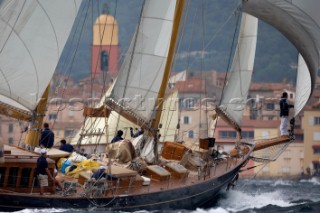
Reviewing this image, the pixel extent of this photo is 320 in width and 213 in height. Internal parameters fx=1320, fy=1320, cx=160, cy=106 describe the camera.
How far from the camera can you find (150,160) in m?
34.6

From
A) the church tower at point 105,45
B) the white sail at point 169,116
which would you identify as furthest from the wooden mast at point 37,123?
the church tower at point 105,45

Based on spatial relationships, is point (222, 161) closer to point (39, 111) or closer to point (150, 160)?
point (150, 160)

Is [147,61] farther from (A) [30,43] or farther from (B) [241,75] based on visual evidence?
(A) [30,43]

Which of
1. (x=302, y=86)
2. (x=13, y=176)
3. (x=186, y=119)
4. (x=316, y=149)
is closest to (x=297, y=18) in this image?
(x=302, y=86)

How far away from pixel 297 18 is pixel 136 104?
5069 millimetres

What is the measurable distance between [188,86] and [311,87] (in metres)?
79.4

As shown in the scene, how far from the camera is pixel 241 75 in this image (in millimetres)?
39562

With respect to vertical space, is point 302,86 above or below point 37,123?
above

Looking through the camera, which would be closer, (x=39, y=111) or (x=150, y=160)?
(x=39, y=111)

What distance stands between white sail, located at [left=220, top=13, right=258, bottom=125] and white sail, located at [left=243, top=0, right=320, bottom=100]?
561 centimetres

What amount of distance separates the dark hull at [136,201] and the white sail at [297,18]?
4146 millimetres

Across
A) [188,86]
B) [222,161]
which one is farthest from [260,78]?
[222,161]

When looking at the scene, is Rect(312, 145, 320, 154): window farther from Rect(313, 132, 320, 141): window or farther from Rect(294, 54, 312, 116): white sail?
Rect(294, 54, 312, 116): white sail

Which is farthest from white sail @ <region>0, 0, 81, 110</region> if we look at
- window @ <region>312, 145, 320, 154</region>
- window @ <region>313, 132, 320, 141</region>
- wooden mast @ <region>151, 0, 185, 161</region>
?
window @ <region>313, 132, 320, 141</region>
